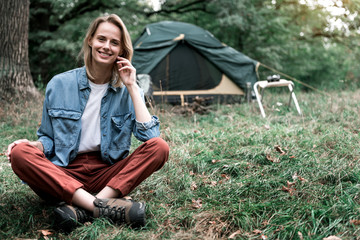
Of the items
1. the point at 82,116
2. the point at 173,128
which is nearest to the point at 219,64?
the point at 173,128

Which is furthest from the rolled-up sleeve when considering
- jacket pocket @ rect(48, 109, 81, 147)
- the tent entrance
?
the tent entrance

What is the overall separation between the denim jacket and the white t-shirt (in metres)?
0.03

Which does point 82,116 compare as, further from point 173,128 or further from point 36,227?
point 173,128

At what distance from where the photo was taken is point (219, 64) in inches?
266

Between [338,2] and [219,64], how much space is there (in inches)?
172

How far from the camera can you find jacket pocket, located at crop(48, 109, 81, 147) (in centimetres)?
203

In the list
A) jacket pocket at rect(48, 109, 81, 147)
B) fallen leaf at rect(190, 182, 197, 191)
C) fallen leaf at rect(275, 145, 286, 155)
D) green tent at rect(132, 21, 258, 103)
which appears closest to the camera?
jacket pocket at rect(48, 109, 81, 147)

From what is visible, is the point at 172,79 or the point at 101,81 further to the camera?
the point at 172,79

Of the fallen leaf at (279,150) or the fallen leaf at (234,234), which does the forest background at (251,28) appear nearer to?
the fallen leaf at (279,150)

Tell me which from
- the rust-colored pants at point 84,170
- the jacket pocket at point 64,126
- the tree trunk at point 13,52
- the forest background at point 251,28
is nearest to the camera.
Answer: the rust-colored pants at point 84,170

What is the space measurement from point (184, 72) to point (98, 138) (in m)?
4.69

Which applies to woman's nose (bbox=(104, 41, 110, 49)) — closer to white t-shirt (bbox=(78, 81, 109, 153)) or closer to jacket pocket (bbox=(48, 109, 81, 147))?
white t-shirt (bbox=(78, 81, 109, 153))

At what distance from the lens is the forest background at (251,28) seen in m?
8.03

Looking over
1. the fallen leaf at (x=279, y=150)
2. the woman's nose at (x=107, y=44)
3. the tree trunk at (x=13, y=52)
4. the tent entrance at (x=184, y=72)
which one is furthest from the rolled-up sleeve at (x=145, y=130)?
the tent entrance at (x=184, y=72)
